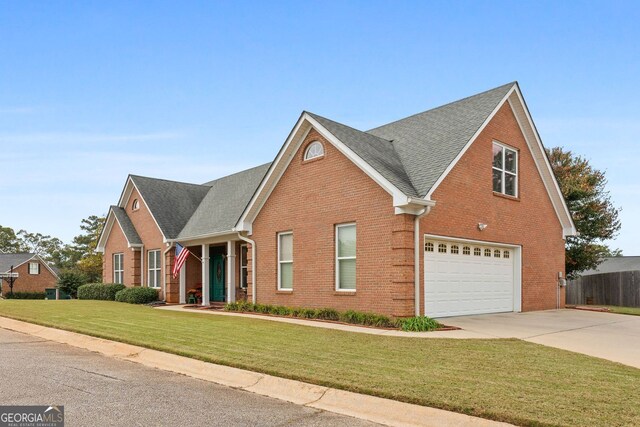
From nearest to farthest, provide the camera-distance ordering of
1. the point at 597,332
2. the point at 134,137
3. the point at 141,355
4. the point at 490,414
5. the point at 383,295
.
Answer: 1. the point at 490,414
2. the point at 141,355
3. the point at 597,332
4. the point at 383,295
5. the point at 134,137

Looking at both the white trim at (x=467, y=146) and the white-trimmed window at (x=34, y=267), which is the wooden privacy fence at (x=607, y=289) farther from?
the white-trimmed window at (x=34, y=267)

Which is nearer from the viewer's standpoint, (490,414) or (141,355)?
(490,414)

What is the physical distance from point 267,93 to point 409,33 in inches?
236

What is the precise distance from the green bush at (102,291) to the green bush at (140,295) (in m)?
1.96

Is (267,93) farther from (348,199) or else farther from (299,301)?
(299,301)

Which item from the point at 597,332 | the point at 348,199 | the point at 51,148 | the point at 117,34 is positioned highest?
the point at 117,34

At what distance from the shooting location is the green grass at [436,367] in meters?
6.32

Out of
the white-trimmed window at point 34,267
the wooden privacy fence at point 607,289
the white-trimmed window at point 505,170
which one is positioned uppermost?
the white-trimmed window at point 505,170

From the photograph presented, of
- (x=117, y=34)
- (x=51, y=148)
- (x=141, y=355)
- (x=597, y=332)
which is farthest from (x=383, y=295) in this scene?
(x=51, y=148)

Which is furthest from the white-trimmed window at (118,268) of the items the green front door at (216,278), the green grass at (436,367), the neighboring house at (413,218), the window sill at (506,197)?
the window sill at (506,197)

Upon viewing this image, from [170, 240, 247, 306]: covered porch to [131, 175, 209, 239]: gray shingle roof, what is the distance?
4.92ft

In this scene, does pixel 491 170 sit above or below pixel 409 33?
below

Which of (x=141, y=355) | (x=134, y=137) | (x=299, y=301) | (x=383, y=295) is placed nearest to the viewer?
(x=141, y=355)

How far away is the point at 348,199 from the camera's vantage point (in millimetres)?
16641
